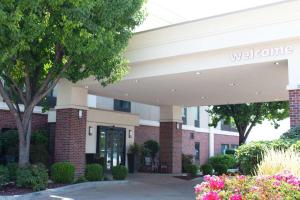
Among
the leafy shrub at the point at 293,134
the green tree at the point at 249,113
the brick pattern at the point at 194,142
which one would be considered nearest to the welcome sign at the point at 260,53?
the leafy shrub at the point at 293,134

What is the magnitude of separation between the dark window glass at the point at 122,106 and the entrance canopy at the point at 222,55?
7.46 m

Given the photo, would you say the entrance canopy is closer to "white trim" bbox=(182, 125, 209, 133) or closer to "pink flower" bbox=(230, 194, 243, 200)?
"pink flower" bbox=(230, 194, 243, 200)

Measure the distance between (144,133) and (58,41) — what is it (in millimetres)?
16721

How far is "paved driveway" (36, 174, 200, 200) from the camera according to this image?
616 inches

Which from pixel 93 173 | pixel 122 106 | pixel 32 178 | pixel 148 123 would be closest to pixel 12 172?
pixel 32 178

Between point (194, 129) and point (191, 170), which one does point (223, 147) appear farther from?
point (191, 170)

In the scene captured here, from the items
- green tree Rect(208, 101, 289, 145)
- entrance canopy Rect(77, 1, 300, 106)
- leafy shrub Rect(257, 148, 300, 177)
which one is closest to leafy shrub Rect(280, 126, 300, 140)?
entrance canopy Rect(77, 1, 300, 106)

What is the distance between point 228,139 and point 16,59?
31163mm

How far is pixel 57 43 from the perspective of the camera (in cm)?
1531

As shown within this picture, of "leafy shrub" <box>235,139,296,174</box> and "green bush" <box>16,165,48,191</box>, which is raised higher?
"leafy shrub" <box>235,139,296,174</box>

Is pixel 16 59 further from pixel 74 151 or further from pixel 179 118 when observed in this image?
pixel 179 118

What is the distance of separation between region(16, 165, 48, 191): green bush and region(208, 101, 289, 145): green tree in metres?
14.7

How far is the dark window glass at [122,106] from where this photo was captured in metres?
28.5

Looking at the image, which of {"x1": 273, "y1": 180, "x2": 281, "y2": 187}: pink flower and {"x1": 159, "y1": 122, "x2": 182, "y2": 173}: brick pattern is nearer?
{"x1": 273, "y1": 180, "x2": 281, "y2": 187}: pink flower
